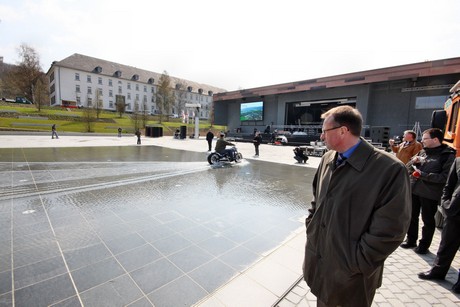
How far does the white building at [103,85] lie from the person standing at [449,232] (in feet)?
145

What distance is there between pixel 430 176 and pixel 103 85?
67627 millimetres

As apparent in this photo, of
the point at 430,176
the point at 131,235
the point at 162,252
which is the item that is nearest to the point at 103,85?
the point at 131,235

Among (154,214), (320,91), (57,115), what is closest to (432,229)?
(154,214)

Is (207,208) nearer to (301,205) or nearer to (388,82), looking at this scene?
(301,205)

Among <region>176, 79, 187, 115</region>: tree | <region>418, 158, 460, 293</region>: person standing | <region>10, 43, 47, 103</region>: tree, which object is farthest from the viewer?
<region>176, 79, 187, 115</region>: tree

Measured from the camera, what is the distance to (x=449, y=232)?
8.64 ft

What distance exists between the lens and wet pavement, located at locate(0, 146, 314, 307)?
92.4 inches

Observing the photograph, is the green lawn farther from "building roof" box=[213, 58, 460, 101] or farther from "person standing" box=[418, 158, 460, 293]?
"person standing" box=[418, 158, 460, 293]

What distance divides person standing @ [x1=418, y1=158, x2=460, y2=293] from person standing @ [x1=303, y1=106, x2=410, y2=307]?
1750mm

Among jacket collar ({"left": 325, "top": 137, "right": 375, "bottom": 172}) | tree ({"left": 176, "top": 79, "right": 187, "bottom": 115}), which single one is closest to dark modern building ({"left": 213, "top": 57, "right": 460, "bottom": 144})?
jacket collar ({"left": 325, "top": 137, "right": 375, "bottom": 172})

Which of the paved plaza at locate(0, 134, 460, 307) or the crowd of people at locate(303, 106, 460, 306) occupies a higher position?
the crowd of people at locate(303, 106, 460, 306)

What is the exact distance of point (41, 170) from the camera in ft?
26.3

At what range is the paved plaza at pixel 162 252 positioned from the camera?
7.55 ft

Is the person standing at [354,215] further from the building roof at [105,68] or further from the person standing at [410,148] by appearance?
the building roof at [105,68]
